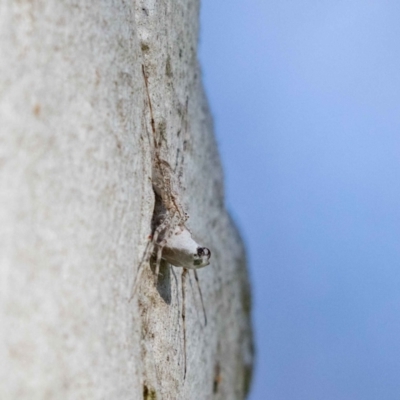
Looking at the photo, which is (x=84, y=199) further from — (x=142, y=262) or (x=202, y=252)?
(x=202, y=252)

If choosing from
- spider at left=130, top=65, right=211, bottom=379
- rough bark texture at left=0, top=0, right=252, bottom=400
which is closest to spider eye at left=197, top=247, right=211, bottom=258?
spider at left=130, top=65, right=211, bottom=379

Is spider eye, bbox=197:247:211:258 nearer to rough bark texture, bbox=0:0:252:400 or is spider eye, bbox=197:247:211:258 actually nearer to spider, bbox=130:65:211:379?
spider, bbox=130:65:211:379

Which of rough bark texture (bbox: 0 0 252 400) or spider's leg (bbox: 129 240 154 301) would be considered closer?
rough bark texture (bbox: 0 0 252 400)

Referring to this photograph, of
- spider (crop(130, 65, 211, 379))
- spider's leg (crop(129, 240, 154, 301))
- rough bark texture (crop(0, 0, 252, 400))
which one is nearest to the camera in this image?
rough bark texture (crop(0, 0, 252, 400))

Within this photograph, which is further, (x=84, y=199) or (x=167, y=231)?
(x=167, y=231)

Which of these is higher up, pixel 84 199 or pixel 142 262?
pixel 84 199

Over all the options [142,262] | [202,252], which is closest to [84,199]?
[142,262]

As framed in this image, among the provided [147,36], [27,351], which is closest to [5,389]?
[27,351]

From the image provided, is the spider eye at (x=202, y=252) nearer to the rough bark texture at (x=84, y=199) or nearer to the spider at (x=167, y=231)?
the spider at (x=167, y=231)

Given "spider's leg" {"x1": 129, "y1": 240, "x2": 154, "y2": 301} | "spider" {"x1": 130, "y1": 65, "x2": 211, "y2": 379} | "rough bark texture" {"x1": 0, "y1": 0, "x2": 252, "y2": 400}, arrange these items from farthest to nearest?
"spider" {"x1": 130, "y1": 65, "x2": 211, "y2": 379}, "spider's leg" {"x1": 129, "y1": 240, "x2": 154, "y2": 301}, "rough bark texture" {"x1": 0, "y1": 0, "x2": 252, "y2": 400}

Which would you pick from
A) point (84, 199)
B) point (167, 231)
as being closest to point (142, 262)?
point (167, 231)
